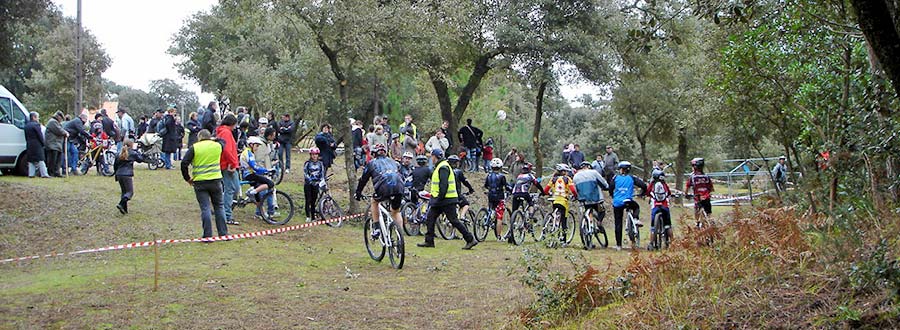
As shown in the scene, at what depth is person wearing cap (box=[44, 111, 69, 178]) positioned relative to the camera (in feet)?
62.0

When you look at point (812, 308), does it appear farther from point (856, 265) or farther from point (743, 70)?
point (743, 70)

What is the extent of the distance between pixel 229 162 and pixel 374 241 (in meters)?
4.31

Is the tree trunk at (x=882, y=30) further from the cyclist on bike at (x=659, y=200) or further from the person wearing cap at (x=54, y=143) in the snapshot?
the person wearing cap at (x=54, y=143)

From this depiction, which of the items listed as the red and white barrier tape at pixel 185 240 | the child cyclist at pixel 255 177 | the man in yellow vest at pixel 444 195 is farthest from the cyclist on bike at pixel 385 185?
Result: the child cyclist at pixel 255 177

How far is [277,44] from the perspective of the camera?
1766 inches

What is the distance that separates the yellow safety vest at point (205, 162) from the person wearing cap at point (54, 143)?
7.84m

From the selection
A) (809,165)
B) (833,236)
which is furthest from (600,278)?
(809,165)

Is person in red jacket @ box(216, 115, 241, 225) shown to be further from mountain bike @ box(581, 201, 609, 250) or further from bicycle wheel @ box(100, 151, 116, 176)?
mountain bike @ box(581, 201, 609, 250)

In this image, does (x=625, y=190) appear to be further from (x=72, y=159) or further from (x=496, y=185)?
(x=72, y=159)

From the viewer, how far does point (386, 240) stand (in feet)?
38.3

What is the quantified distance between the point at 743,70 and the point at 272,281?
769 cm

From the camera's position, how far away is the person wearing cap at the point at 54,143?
18.9 metres

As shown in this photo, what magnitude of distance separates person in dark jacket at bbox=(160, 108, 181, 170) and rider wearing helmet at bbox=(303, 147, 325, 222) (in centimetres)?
611

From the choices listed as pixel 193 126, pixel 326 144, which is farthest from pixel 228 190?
pixel 193 126
